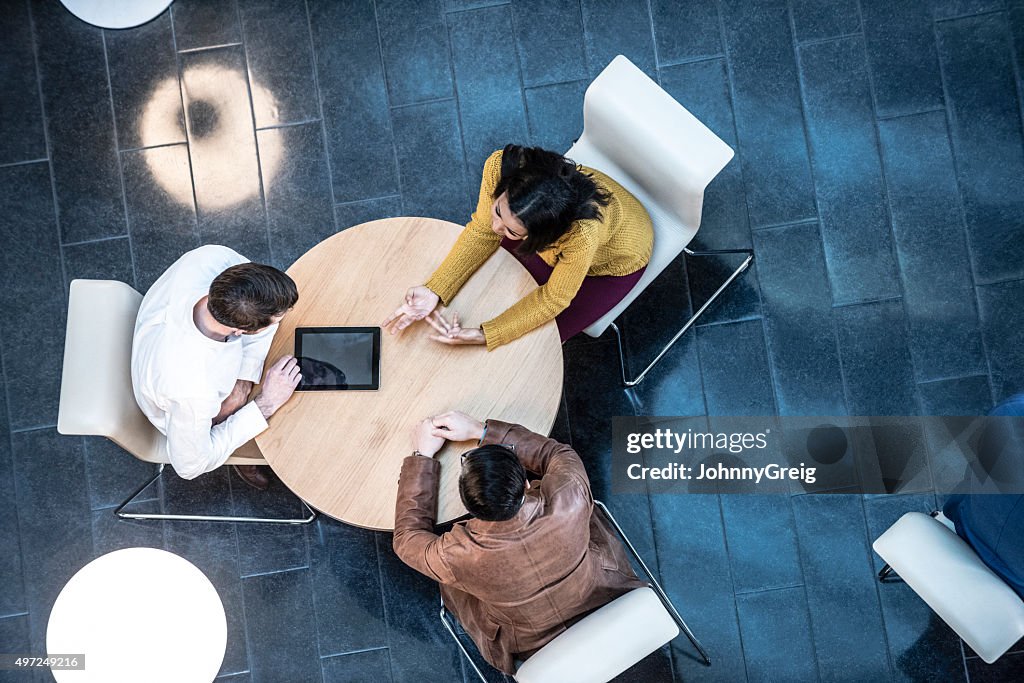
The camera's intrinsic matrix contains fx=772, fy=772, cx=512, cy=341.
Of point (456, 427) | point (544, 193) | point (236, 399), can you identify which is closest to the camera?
point (544, 193)

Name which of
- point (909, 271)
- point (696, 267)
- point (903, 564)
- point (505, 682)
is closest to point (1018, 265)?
point (909, 271)

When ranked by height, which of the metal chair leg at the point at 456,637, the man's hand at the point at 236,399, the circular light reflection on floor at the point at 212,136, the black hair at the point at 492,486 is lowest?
the metal chair leg at the point at 456,637

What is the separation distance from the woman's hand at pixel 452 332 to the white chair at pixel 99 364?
0.85 m

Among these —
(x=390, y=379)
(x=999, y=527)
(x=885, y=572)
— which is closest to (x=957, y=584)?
(x=999, y=527)

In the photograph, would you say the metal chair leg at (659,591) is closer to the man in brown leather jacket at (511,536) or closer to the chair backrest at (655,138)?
the man in brown leather jacket at (511,536)

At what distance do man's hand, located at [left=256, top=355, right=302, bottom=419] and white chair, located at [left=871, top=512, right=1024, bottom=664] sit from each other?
5.91 ft

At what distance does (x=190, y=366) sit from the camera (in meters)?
2.05

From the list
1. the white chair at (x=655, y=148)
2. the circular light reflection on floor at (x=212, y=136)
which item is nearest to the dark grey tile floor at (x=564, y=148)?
the circular light reflection on floor at (x=212, y=136)

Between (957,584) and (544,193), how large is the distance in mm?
1618

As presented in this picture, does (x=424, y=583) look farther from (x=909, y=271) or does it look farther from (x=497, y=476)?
(x=909, y=271)

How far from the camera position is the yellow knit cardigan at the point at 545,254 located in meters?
2.17

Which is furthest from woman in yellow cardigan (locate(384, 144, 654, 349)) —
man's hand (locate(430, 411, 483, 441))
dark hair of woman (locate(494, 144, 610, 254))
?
man's hand (locate(430, 411, 483, 441))

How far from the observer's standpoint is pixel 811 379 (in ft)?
9.86

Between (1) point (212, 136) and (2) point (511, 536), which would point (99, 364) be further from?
(1) point (212, 136)
